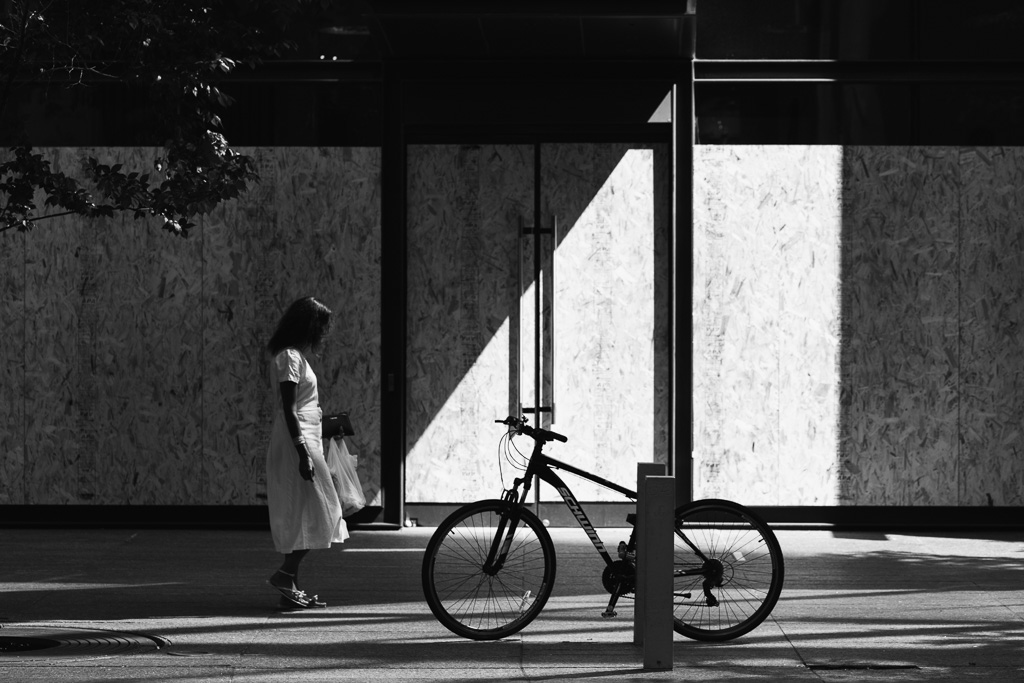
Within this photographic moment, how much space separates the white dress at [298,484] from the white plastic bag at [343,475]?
0.24m

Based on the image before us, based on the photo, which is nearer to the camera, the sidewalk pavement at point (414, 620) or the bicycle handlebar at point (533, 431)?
the sidewalk pavement at point (414, 620)

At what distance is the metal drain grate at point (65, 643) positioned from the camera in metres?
7.29

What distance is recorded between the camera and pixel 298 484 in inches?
343

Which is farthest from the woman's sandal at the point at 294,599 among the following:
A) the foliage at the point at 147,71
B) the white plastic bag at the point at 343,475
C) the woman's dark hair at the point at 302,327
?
the foliage at the point at 147,71

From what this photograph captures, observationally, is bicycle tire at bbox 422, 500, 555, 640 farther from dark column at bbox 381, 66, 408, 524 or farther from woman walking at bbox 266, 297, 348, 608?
dark column at bbox 381, 66, 408, 524

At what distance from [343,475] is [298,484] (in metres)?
0.45

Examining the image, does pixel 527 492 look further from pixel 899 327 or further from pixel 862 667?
pixel 899 327

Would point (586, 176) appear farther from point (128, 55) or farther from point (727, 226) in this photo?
point (128, 55)

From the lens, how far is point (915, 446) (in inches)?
479

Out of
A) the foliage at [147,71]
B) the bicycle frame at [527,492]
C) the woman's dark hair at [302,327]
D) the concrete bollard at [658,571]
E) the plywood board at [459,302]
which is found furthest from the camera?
the plywood board at [459,302]

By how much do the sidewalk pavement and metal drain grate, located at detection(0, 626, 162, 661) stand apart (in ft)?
0.06

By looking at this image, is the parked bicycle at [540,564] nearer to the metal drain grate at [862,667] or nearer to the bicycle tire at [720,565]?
the bicycle tire at [720,565]

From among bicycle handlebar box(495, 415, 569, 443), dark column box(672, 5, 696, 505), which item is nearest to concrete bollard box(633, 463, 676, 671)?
bicycle handlebar box(495, 415, 569, 443)

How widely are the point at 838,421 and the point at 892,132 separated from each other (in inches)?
103
